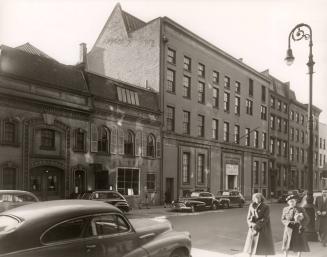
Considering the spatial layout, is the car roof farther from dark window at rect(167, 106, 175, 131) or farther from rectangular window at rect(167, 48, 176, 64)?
rectangular window at rect(167, 48, 176, 64)

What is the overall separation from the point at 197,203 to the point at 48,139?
35.2 feet

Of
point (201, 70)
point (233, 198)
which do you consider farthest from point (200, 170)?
point (201, 70)

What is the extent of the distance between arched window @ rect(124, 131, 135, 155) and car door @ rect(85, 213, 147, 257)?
20910 mm

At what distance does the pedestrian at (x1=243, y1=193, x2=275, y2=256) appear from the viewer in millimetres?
8594

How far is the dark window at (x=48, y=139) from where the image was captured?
2155cm

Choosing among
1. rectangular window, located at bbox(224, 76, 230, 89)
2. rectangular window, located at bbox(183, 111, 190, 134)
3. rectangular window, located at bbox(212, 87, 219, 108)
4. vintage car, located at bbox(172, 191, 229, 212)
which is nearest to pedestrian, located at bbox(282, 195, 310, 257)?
vintage car, located at bbox(172, 191, 229, 212)

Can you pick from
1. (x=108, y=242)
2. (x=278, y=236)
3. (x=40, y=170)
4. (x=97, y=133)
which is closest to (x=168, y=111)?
(x=97, y=133)

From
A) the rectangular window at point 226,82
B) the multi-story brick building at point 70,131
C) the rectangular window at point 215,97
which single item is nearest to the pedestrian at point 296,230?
the multi-story brick building at point 70,131

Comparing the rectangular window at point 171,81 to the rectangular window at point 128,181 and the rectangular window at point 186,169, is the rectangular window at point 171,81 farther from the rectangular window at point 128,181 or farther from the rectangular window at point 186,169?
the rectangular window at point 128,181

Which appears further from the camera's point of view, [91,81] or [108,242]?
[91,81]

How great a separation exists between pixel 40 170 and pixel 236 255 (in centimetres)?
1465

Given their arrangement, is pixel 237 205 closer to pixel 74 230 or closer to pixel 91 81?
pixel 91 81

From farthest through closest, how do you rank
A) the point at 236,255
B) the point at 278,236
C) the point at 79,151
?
the point at 79,151 < the point at 278,236 < the point at 236,255

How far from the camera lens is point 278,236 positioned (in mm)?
14141
